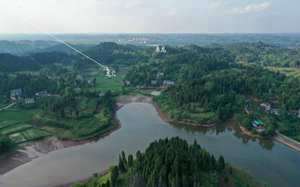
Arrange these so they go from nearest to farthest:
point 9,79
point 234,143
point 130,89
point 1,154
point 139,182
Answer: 1. point 139,182
2. point 1,154
3. point 234,143
4. point 9,79
5. point 130,89

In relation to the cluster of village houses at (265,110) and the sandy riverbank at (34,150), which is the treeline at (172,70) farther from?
the sandy riverbank at (34,150)

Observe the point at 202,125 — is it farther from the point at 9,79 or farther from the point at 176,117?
the point at 9,79

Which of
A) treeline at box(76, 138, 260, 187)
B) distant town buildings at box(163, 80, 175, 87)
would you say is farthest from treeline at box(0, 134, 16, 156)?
distant town buildings at box(163, 80, 175, 87)

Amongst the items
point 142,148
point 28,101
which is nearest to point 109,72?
point 28,101

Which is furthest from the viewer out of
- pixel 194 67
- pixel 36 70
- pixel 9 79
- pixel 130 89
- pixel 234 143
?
pixel 36 70

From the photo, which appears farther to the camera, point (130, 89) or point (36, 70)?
point (36, 70)

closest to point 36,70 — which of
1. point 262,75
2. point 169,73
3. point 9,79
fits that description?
point 9,79

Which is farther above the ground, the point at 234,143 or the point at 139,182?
the point at 139,182
